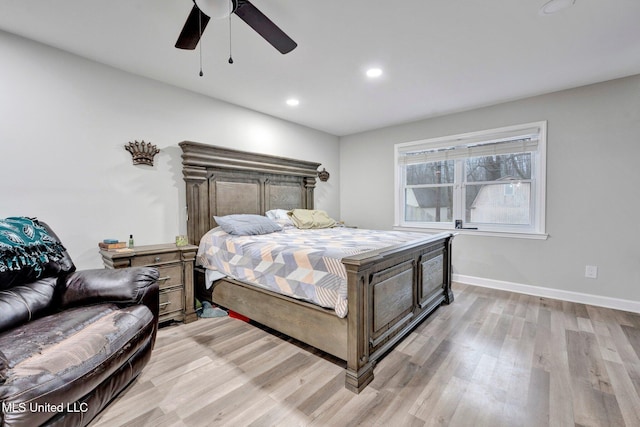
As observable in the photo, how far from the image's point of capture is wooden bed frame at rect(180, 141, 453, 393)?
5.86 feet

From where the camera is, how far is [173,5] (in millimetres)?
1832

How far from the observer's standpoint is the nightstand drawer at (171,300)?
2584mm

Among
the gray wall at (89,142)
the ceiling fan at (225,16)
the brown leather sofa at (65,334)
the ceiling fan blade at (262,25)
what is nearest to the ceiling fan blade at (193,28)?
the ceiling fan at (225,16)

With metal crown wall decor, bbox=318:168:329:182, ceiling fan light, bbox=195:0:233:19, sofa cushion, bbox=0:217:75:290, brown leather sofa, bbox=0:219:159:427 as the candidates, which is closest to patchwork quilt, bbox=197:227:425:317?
brown leather sofa, bbox=0:219:159:427

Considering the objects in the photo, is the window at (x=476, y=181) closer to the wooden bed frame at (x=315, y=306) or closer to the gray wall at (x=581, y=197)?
the gray wall at (x=581, y=197)

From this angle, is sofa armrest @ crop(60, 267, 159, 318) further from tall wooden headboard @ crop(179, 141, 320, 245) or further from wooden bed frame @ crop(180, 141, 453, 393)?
tall wooden headboard @ crop(179, 141, 320, 245)

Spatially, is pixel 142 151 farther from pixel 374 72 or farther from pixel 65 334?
pixel 374 72

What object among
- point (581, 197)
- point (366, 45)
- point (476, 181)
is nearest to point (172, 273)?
point (366, 45)

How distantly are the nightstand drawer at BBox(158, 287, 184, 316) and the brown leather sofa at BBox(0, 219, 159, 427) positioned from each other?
69 centimetres

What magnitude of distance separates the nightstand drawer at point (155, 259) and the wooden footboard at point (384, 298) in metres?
1.81

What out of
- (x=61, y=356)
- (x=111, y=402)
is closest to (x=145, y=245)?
(x=111, y=402)

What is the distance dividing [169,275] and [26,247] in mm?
1040

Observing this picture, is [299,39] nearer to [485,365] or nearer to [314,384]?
[314,384]

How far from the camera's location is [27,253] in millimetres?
1758
